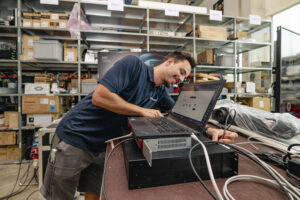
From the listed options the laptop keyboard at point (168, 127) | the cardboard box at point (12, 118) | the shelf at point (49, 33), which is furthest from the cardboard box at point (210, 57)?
the cardboard box at point (12, 118)

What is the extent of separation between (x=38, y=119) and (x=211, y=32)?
10.3 ft

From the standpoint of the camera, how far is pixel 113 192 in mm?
320

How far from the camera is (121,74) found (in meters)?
0.81

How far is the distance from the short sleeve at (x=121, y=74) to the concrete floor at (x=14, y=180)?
138cm

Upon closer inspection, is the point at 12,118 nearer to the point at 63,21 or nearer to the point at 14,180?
the point at 14,180

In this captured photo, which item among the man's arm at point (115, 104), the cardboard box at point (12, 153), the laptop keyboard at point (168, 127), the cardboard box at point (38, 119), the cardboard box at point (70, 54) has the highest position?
the cardboard box at point (70, 54)

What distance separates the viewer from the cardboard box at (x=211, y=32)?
2.60 m

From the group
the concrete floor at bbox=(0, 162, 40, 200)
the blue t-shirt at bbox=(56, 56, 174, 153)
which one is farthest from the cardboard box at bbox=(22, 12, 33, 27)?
the blue t-shirt at bbox=(56, 56, 174, 153)

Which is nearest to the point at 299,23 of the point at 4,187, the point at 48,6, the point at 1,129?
Result: the point at 48,6

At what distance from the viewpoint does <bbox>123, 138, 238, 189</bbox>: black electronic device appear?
1.12 ft

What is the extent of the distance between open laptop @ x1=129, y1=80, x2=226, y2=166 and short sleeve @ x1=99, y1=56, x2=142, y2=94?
0.23 metres

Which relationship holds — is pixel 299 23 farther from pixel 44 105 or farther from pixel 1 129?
pixel 1 129

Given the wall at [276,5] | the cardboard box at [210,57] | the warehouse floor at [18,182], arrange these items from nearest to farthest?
the warehouse floor at [18,182], the cardboard box at [210,57], the wall at [276,5]

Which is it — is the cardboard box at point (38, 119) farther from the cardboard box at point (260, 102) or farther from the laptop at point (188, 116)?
the cardboard box at point (260, 102)
